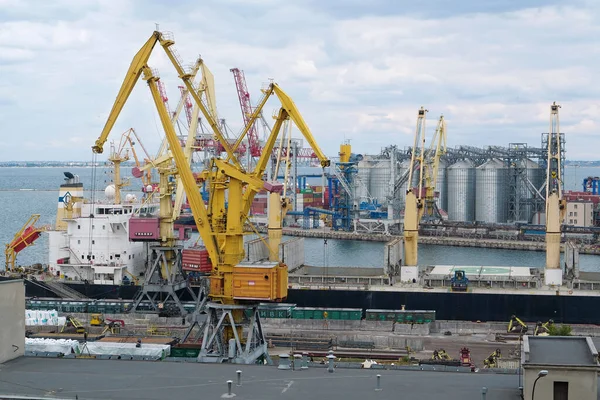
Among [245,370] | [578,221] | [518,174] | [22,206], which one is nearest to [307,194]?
[518,174]

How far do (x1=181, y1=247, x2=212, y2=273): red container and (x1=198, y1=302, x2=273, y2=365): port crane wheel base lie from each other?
5729 mm

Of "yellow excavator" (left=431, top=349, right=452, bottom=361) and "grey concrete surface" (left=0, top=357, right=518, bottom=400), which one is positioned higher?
"grey concrete surface" (left=0, top=357, right=518, bottom=400)

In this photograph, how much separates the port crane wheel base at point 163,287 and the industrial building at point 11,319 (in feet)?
74.3

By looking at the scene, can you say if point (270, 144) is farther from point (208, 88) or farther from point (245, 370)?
point (208, 88)

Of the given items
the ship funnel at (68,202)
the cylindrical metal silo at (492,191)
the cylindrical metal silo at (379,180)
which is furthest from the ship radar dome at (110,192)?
the cylindrical metal silo at (379,180)

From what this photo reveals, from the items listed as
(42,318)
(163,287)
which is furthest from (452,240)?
(42,318)

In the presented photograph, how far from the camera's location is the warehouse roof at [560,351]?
12.5 metres

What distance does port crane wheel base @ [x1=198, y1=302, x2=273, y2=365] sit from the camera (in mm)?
27281

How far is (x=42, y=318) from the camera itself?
3594 cm

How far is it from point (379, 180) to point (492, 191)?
17.7 meters

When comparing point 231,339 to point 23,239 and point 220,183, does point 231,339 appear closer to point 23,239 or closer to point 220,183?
point 220,183

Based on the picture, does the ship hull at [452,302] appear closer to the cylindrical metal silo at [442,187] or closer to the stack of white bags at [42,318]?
the stack of white bags at [42,318]

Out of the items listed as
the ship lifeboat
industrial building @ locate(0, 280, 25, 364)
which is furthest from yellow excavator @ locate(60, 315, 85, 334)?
industrial building @ locate(0, 280, 25, 364)

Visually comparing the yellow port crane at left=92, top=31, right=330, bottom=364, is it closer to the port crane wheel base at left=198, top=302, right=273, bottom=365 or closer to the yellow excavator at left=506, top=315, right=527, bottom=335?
the port crane wheel base at left=198, top=302, right=273, bottom=365
